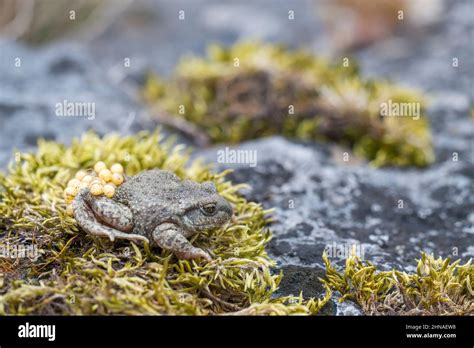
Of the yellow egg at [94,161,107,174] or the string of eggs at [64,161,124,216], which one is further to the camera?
the yellow egg at [94,161,107,174]

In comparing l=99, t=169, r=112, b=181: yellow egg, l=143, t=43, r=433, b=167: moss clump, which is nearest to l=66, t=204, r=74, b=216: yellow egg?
l=99, t=169, r=112, b=181: yellow egg

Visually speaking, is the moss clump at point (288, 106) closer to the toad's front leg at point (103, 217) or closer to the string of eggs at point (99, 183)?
the string of eggs at point (99, 183)

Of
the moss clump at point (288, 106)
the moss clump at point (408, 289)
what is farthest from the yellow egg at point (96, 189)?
the moss clump at point (288, 106)

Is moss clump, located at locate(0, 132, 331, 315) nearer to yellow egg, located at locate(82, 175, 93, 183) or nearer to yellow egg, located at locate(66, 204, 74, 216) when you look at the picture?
yellow egg, located at locate(66, 204, 74, 216)

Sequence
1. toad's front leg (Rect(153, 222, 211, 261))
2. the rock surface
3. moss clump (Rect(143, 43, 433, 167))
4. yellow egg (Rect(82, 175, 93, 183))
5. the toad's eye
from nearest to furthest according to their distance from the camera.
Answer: toad's front leg (Rect(153, 222, 211, 261)) → the toad's eye → yellow egg (Rect(82, 175, 93, 183)) → the rock surface → moss clump (Rect(143, 43, 433, 167))

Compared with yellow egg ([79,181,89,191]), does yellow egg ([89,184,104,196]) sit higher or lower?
lower
